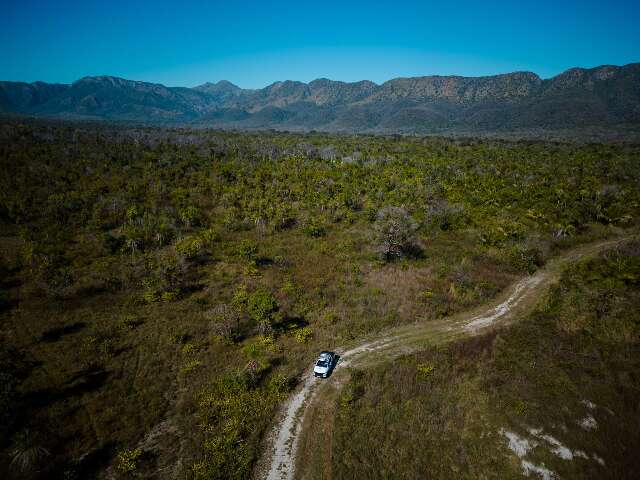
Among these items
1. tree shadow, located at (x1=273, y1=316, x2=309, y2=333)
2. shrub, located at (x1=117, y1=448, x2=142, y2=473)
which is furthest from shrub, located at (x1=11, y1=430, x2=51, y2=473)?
tree shadow, located at (x1=273, y1=316, x2=309, y2=333)

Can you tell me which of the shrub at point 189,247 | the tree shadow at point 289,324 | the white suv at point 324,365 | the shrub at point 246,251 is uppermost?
the shrub at point 189,247

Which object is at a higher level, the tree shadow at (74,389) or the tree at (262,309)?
the tree at (262,309)

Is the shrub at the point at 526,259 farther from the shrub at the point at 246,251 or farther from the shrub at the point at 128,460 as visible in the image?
the shrub at the point at 128,460

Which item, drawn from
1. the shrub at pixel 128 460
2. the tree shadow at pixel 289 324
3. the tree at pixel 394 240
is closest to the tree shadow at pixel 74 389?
the shrub at pixel 128 460

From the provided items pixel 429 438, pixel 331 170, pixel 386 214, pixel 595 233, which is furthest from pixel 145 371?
pixel 331 170

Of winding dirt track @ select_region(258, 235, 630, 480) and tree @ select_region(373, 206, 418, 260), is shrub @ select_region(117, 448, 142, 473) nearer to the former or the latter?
winding dirt track @ select_region(258, 235, 630, 480)

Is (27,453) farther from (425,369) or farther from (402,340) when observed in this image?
(402,340)

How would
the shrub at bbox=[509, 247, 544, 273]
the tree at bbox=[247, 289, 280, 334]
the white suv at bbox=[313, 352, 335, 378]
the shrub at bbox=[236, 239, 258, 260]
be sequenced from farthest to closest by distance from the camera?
the shrub at bbox=[236, 239, 258, 260], the shrub at bbox=[509, 247, 544, 273], the tree at bbox=[247, 289, 280, 334], the white suv at bbox=[313, 352, 335, 378]
